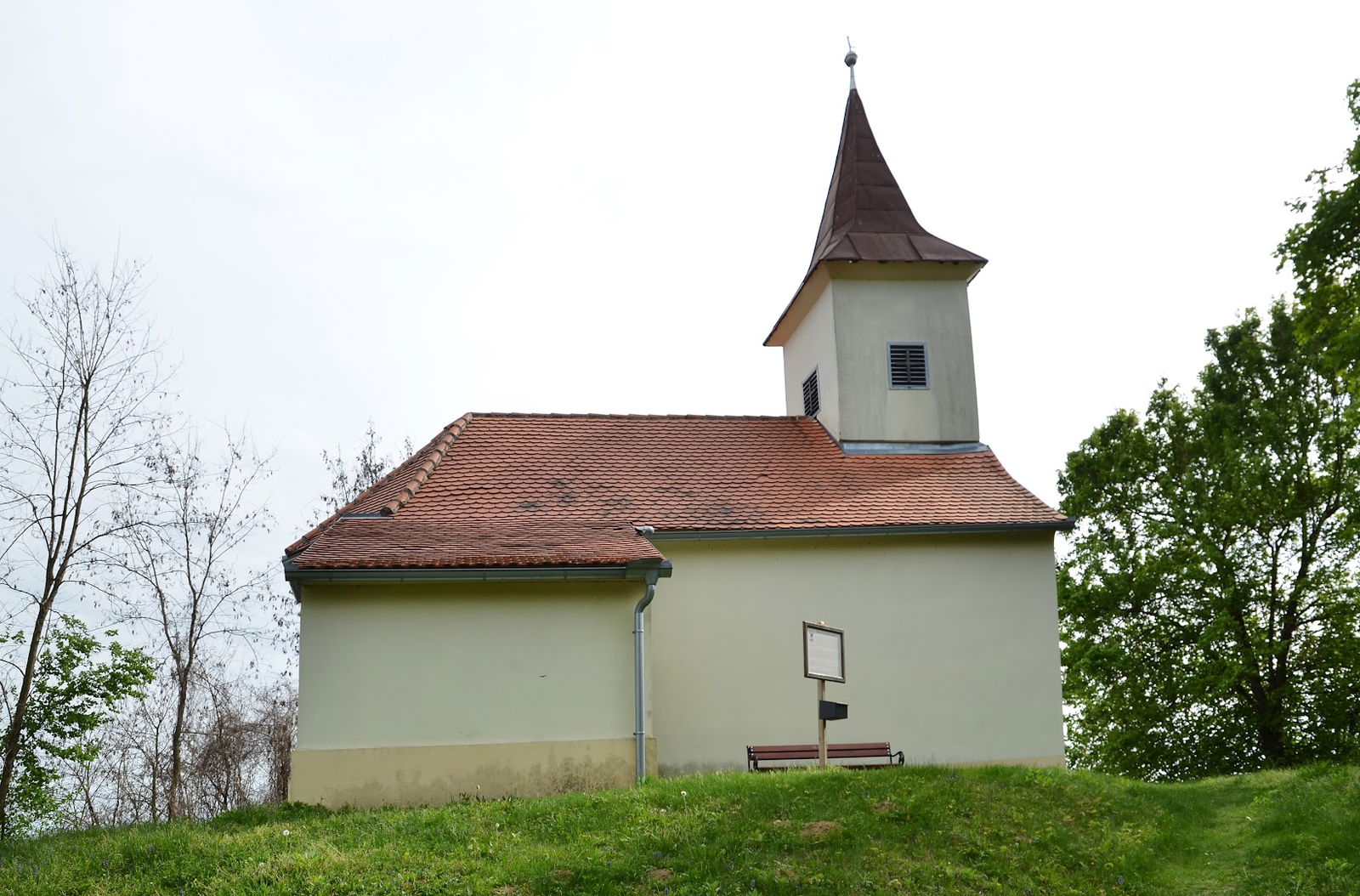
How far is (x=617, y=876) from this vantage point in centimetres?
858

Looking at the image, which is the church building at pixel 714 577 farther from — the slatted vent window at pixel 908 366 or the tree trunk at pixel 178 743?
the tree trunk at pixel 178 743

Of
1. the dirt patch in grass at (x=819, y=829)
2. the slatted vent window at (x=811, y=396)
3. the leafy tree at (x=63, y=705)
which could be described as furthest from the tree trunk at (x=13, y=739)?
the slatted vent window at (x=811, y=396)

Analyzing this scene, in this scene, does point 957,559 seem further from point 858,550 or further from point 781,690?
point 781,690

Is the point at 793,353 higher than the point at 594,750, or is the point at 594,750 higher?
the point at 793,353

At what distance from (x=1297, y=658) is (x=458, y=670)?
744 inches

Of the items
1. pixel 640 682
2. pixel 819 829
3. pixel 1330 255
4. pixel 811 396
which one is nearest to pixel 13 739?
pixel 640 682

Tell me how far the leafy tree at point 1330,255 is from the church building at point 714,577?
4.75 metres

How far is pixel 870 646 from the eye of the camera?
15.8 meters

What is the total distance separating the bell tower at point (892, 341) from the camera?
19.0 metres

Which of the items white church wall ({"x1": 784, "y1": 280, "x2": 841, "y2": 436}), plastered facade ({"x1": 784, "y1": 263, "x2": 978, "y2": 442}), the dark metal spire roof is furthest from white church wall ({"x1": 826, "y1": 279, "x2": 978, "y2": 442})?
the dark metal spire roof

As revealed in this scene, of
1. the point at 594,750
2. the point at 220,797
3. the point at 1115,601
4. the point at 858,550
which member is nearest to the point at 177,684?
the point at 220,797

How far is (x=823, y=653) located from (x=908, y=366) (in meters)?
8.21

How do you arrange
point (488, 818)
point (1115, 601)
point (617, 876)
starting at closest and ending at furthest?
point (617, 876), point (488, 818), point (1115, 601)

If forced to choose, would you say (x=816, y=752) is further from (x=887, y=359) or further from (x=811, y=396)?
(x=811, y=396)
